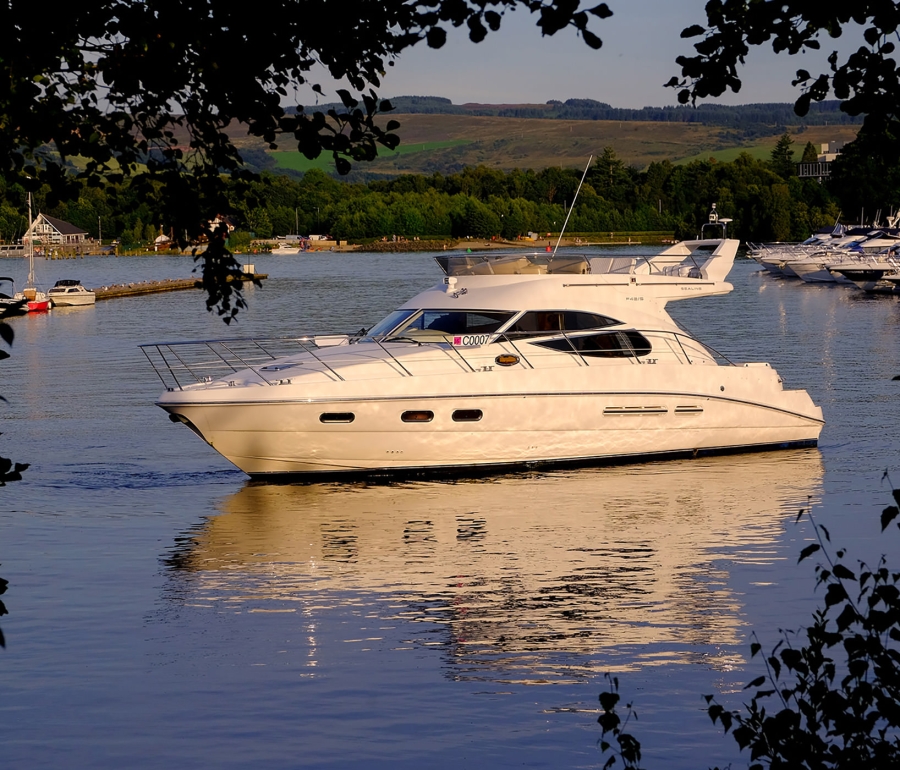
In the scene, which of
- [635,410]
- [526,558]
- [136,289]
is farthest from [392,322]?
[136,289]

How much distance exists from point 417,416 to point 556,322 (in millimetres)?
2897

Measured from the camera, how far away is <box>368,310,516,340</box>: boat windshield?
21.7 metres

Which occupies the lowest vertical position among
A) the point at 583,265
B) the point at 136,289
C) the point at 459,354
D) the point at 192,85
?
the point at 136,289

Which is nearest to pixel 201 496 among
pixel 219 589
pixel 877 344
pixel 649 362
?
pixel 219 589

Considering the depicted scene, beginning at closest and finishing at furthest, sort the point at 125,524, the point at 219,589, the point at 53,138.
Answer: the point at 53,138 < the point at 219,589 < the point at 125,524

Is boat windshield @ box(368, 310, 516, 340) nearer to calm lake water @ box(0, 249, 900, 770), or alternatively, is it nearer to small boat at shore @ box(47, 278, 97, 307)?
calm lake water @ box(0, 249, 900, 770)

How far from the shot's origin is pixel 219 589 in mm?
15562

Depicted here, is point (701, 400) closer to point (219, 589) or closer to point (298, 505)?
point (298, 505)

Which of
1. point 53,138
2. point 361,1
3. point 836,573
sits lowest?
point 836,573

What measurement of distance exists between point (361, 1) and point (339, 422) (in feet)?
44.7

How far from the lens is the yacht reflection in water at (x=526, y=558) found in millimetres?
13312

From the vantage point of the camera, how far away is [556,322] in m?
21.9

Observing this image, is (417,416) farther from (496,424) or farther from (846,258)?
(846,258)

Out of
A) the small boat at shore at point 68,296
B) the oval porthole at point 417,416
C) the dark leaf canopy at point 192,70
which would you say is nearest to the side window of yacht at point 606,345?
the oval porthole at point 417,416
